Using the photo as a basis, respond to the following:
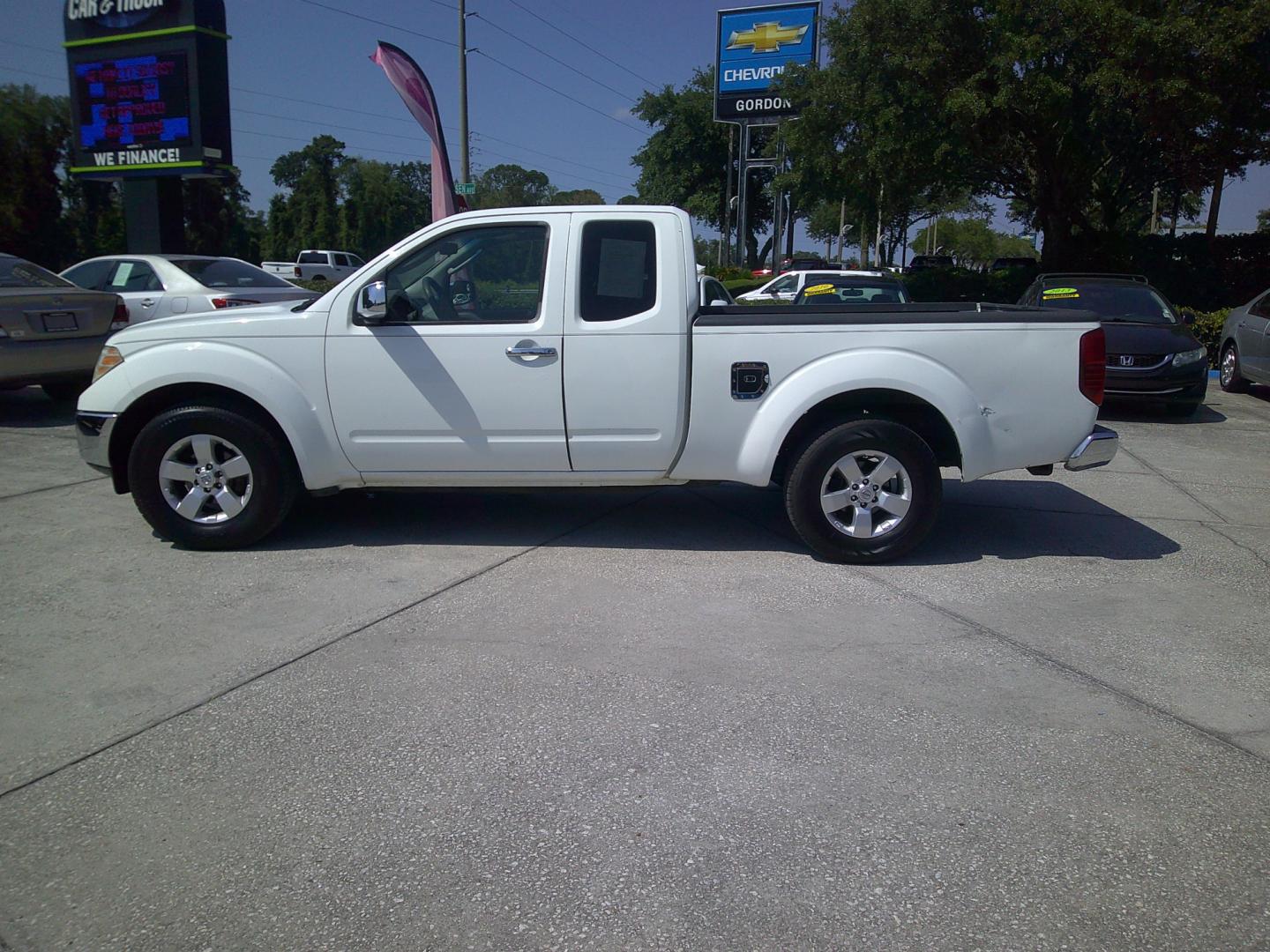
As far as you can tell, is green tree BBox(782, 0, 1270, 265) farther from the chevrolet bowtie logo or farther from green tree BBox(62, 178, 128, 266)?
green tree BBox(62, 178, 128, 266)

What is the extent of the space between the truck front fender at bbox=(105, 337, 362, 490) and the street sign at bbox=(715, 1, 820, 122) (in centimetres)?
2777

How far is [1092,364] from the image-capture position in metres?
5.69

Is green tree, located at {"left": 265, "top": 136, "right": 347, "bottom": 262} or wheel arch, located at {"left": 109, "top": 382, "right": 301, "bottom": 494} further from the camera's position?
green tree, located at {"left": 265, "top": 136, "right": 347, "bottom": 262}

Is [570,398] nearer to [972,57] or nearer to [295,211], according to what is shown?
[972,57]

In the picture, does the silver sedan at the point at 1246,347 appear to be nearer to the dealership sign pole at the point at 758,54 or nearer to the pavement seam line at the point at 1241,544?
the pavement seam line at the point at 1241,544

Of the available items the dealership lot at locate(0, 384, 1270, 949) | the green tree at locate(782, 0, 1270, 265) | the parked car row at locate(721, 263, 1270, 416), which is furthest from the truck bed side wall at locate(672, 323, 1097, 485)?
the green tree at locate(782, 0, 1270, 265)

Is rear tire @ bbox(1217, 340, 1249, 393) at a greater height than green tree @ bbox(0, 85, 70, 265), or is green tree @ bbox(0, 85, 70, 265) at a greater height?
green tree @ bbox(0, 85, 70, 265)

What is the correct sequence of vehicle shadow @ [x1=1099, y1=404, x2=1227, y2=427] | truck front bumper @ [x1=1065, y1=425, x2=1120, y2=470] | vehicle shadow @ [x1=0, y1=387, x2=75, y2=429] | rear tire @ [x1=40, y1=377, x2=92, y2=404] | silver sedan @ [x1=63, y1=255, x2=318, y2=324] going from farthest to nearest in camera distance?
silver sedan @ [x1=63, y1=255, x2=318, y2=324] < vehicle shadow @ [x1=1099, y1=404, x2=1227, y2=427] < rear tire @ [x1=40, y1=377, x2=92, y2=404] < vehicle shadow @ [x1=0, y1=387, x2=75, y2=429] < truck front bumper @ [x1=1065, y1=425, x2=1120, y2=470]

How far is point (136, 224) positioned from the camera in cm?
2116

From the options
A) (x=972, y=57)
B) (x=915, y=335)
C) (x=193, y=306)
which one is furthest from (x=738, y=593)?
(x=972, y=57)

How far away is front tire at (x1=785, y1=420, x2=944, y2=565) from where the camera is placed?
5.66 m

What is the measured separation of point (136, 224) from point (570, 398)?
755 inches

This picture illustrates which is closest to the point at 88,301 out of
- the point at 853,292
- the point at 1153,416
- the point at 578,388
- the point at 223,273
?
the point at 223,273

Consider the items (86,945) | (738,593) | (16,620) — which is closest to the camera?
(86,945)
